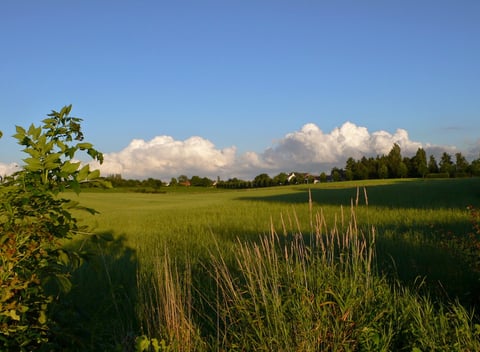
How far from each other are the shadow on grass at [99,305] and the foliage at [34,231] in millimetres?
165

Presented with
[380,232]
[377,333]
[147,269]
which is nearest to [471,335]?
[377,333]

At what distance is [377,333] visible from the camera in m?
4.46

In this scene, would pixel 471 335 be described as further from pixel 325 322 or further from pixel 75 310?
pixel 75 310

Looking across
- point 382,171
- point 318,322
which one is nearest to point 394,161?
point 382,171

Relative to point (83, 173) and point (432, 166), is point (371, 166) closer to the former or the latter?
point (432, 166)

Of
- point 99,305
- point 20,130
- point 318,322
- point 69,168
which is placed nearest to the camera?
point 69,168

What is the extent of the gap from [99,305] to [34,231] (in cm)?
258

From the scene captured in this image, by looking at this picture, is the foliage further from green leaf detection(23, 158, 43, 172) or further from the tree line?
the tree line

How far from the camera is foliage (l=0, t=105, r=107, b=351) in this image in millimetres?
2639

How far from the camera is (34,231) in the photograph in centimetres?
274

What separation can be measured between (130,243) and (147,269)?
4131 millimetres

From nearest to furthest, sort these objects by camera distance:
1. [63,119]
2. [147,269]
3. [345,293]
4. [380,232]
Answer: [63,119], [345,293], [147,269], [380,232]

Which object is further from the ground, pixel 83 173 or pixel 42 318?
pixel 83 173

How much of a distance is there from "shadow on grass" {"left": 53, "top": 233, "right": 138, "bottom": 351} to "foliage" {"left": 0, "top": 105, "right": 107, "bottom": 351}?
0.17 meters
